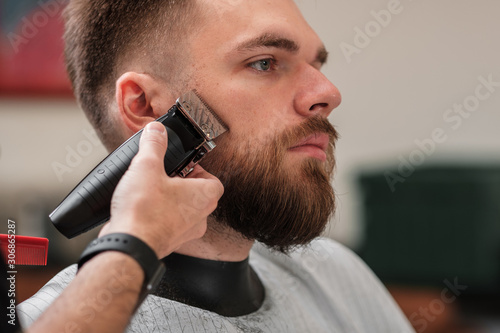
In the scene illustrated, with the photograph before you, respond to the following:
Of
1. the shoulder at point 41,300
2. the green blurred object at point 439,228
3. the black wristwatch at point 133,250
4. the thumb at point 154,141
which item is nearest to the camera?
the black wristwatch at point 133,250

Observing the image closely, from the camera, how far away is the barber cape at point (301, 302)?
94cm

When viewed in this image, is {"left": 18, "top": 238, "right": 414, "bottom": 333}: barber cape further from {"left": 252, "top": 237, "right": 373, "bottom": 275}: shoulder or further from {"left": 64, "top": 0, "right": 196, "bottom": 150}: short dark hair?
{"left": 64, "top": 0, "right": 196, "bottom": 150}: short dark hair

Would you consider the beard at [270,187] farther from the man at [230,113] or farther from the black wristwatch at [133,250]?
the black wristwatch at [133,250]

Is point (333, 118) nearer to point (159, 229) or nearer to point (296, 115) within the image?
point (296, 115)

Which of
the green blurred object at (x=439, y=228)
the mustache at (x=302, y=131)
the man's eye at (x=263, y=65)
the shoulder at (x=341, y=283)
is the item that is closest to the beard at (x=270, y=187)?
the mustache at (x=302, y=131)

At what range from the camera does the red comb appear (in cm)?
81

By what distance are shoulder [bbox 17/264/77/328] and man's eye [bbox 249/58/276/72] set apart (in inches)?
21.6

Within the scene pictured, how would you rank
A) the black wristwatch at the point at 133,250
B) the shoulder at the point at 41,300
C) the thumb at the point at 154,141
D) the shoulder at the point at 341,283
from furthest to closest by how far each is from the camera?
the shoulder at the point at 341,283
the shoulder at the point at 41,300
the thumb at the point at 154,141
the black wristwatch at the point at 133,250

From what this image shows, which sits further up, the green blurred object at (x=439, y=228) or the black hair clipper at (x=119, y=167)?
the black hair clipper at (x=119, y=167)

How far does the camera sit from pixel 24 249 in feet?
2.67

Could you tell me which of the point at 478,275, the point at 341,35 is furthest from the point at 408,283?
the point at 341,35

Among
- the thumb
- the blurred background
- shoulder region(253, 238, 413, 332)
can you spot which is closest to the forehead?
the thumb

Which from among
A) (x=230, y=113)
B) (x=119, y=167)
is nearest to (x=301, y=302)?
(x=230, y=113)

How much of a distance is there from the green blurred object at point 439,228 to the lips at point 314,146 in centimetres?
115
